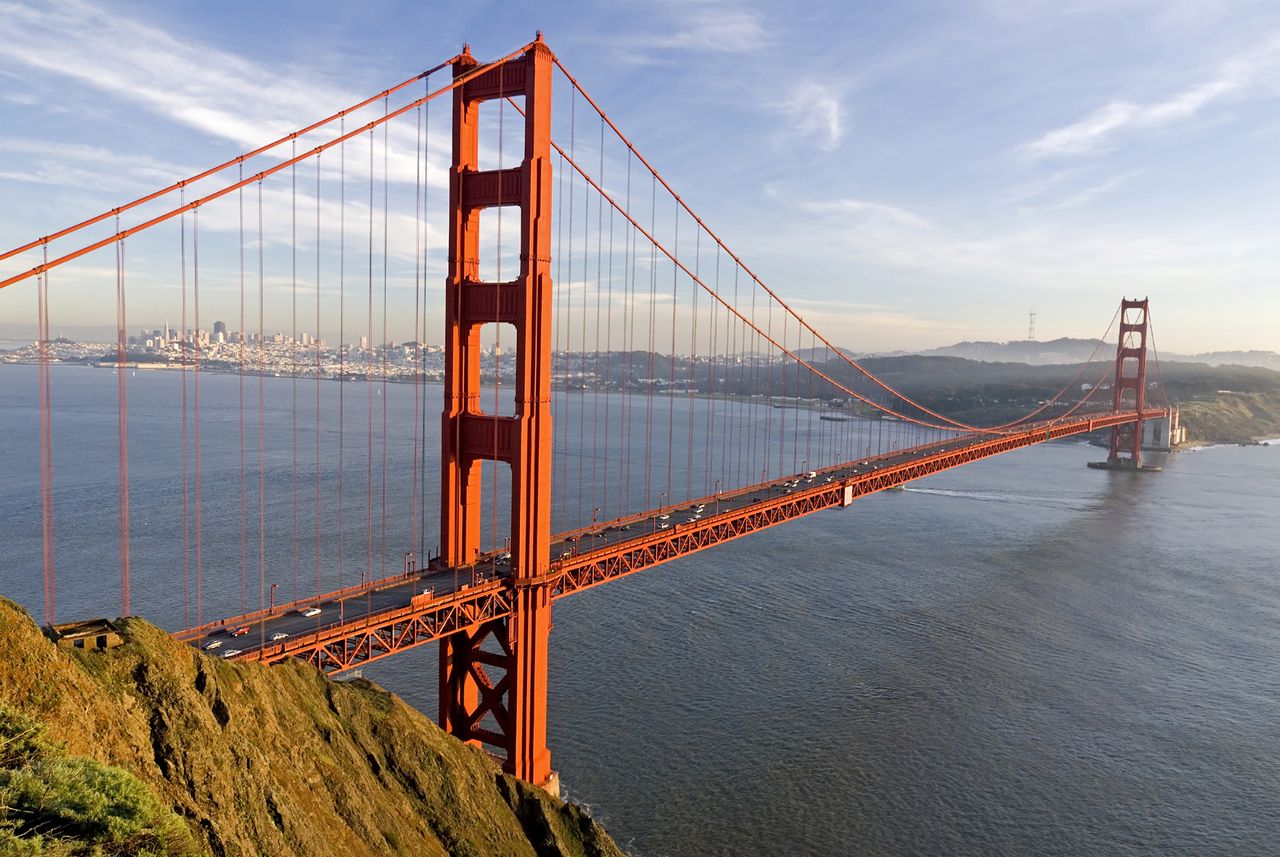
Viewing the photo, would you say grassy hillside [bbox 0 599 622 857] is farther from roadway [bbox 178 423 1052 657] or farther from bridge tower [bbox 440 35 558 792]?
bridge tower [bbox 440 35 558 792]

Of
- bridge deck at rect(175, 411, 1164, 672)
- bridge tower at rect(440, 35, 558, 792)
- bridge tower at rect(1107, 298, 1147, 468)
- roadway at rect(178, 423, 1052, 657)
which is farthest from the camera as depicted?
bridge tower at rect(1107, 298, 1147, 468)

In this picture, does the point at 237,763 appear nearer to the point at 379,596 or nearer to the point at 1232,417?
the point at 379,596

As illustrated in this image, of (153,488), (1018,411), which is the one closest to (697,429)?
(1018,411)

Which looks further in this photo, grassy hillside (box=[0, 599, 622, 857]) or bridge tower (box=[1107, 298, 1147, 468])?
bridge tower (box=[1107, 298, 1147, 468])

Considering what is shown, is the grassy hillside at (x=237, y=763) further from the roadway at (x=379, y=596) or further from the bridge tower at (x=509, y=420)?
the bridge tower at (x=509, y=420)

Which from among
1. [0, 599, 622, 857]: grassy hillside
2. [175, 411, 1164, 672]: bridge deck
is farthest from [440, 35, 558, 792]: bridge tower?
[0, 599, 622, 857]: grassy hillside

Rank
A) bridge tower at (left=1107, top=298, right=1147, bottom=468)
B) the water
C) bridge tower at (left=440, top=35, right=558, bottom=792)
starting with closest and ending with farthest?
bridge tower at (left=440, top=35, right=558, bottom=792) < the water < bridge tower at (left=1107, top=298, right=1147, bottom=468)

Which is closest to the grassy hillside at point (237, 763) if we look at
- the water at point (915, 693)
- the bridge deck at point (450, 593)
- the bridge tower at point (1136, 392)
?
the bridge deck at point (450, 593)

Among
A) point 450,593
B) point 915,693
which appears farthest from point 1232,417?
point 450,593
